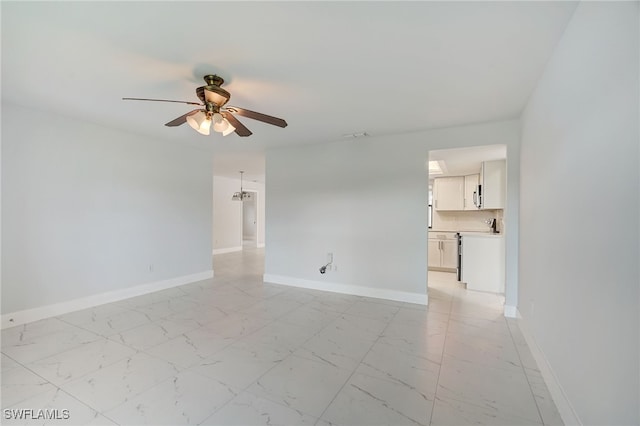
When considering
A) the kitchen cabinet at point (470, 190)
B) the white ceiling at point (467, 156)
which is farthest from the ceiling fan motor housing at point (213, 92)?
the kitchen cabinet at point (470, 190)

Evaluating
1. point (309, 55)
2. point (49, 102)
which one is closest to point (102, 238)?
point (49, 102)

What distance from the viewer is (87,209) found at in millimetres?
3674

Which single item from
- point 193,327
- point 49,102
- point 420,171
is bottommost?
point 193,327

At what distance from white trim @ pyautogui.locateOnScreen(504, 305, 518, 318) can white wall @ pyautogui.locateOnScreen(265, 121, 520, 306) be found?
12.2 inches

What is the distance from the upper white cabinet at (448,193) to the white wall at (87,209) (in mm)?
4976

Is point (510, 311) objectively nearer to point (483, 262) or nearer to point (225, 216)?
point (483, 262)

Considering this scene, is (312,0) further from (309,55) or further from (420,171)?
(420,171)

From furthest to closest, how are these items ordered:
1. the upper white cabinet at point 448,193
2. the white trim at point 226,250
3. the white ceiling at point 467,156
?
the white trim at point 226,250 → the upper white cabinet at point 448,193 → the white ceiling at point 467,156

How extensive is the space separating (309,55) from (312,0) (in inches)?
20.9

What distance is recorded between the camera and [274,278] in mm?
5066

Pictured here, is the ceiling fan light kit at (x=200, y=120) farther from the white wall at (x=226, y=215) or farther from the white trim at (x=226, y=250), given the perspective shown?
the white trim at (x=226, y=250)

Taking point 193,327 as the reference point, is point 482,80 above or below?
above

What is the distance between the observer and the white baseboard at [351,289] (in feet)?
13.0

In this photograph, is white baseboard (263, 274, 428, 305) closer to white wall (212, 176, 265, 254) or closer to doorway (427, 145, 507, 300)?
doorway (427, 145, 507, 300)
